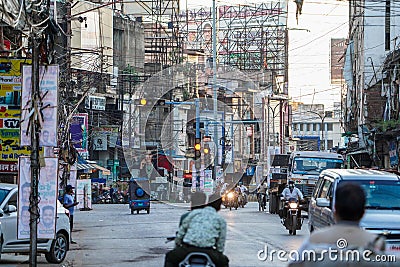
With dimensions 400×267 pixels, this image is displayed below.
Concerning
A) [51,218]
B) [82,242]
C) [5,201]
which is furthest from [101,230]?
[51,218]

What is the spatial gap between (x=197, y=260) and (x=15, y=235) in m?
9.95

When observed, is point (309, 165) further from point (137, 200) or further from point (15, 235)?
point (15, 235)

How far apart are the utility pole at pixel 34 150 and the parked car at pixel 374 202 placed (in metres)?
5.24

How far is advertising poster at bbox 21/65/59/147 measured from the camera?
48.2 feet

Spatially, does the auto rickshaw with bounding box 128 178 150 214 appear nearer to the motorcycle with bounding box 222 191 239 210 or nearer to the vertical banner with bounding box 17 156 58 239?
the motorcycle with bounding box 222 191 239 210

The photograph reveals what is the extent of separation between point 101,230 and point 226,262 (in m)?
21.8

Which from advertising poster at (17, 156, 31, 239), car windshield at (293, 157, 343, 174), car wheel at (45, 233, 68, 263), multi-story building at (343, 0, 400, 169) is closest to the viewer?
advertising poster at (17, 156, 31, 239)

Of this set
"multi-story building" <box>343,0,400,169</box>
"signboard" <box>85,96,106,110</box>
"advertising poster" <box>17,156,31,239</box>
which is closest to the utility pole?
"advertising poster" <box>17,156,31,239</box>

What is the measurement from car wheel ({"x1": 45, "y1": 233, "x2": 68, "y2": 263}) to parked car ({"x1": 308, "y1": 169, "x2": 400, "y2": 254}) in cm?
572

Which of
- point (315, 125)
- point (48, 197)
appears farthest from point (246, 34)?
point (48, 197)

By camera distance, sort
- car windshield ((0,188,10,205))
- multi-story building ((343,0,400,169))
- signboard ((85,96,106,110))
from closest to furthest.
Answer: car windshield ((0,188,10,205))
multi-story building ((343,0,400,169))
signboard ((85,96,106,110))

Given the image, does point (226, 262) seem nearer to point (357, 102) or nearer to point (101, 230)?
point (101, 230)

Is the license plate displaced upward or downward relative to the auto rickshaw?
upward

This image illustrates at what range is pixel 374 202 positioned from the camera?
1579 centimetres
